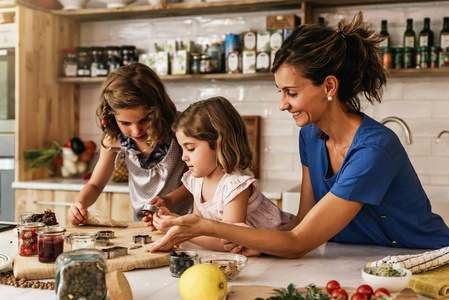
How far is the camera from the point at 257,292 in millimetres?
1349

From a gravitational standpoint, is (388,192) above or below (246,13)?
below

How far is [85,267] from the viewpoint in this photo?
125 cm

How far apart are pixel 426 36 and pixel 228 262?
8.87ft

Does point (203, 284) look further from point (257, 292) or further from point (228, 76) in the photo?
point (228, 76)

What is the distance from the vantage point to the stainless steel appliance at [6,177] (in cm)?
399

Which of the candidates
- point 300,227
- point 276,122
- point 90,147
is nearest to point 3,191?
point 90,147

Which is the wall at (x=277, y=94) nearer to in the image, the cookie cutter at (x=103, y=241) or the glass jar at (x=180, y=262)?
the cookie cutter at (x=103, y=241)

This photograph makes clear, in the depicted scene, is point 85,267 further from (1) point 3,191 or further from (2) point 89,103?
(2) point 89,103

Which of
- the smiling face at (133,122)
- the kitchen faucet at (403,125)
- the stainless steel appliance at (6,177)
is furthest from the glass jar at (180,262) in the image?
the stainless steel appliance at (6,177)

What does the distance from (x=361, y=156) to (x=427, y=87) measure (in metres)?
2.32

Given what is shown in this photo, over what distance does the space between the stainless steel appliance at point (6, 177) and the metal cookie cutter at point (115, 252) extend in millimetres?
2635

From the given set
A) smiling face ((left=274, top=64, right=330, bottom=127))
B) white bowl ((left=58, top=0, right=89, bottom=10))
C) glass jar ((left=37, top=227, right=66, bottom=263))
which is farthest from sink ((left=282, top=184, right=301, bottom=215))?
white bowl ((left=58, top=0, right=89, bottom=10))

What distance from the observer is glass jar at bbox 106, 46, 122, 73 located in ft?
13.8

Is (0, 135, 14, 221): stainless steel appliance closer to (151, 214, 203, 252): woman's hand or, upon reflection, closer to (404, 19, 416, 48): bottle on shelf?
(151, 214, 203, 252): woman's hand
